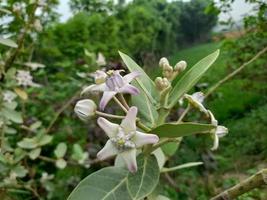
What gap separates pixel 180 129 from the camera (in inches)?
22.5

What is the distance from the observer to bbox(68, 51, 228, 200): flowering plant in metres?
0.58

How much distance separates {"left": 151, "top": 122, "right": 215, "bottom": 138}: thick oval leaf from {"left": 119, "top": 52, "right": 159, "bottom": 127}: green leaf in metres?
Result: 0.09

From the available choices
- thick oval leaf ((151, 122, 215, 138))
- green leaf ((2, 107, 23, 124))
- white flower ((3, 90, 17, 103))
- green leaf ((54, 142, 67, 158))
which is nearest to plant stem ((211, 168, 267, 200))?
thick oval leaf ((151, 122, 215, 138))

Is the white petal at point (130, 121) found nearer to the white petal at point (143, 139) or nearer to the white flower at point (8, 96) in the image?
the white petal at point (143, 139)

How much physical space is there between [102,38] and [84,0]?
48 cm

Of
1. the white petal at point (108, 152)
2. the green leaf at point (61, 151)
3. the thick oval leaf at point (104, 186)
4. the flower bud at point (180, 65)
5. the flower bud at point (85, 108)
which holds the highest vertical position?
the flower bud at point (180, 65)

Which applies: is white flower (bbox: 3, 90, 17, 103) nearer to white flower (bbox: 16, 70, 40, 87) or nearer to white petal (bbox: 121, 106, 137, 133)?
white flower (bbox: 16, 70, 40, 87)

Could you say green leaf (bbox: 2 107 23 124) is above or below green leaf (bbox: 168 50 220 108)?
below

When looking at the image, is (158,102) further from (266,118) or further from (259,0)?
(266,118)

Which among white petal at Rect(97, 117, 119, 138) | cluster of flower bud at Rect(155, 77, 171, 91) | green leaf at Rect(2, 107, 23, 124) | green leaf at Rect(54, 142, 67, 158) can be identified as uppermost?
cluster of flower bud at Rect(155, 77, 171, 91)

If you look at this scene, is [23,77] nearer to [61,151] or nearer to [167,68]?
[61,151]

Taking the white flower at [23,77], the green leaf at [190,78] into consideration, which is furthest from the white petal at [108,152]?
the white flower at [23,77]

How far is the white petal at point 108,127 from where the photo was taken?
59 centimetres

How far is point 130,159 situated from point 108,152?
3 centimetres
